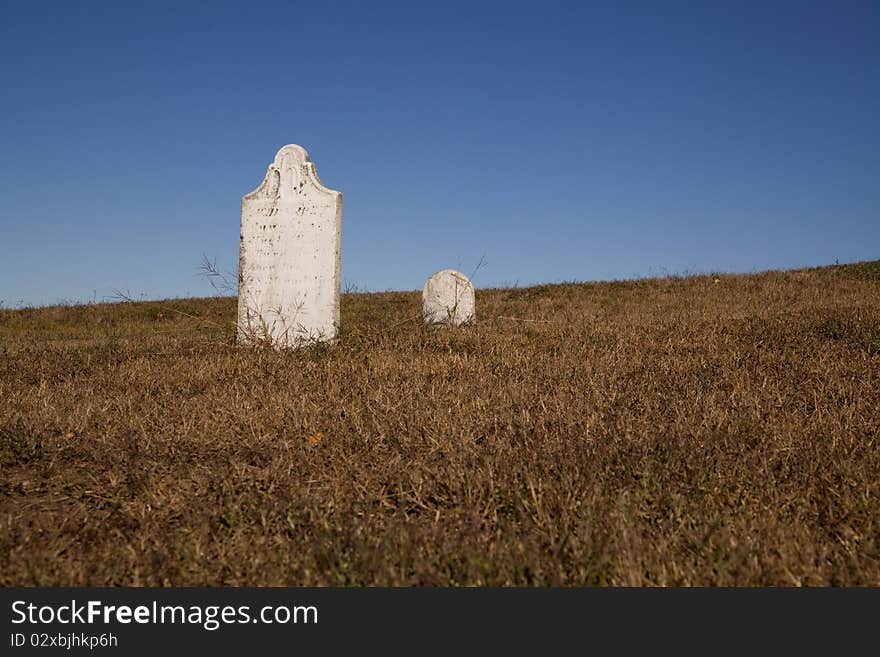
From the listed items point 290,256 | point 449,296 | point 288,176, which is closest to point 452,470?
point 290,256

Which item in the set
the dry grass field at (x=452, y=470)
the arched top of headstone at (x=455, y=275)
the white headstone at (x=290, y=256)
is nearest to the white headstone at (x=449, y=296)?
the arched top of headstone at (x=455, y=275)

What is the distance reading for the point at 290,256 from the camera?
7.91 metres

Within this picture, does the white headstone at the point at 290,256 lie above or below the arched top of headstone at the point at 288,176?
below

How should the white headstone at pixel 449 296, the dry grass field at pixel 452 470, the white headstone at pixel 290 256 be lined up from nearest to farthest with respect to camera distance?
the dry grass field at pixel 452 470 → the white headstone at pixel 290 256 → the white headstone at pixel 449 296

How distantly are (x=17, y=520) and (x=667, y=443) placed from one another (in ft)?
9.73

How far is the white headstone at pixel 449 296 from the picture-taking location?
33.9 feet

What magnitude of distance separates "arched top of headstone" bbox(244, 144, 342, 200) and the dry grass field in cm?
275

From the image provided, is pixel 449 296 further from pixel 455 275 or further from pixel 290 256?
pixel 290 256

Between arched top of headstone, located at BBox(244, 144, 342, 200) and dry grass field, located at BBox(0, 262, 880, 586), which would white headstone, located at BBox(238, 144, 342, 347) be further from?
dry grass field, located at BBox(0, 262, 880, 586)

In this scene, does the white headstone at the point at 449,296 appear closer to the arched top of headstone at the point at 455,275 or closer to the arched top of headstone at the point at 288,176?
the arched top of headstone at the point at 455,275

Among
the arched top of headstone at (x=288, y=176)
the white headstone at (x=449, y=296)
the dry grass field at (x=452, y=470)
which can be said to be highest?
the arched top of headstone at (x=288, y=176)

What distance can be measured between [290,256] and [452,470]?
5507mm

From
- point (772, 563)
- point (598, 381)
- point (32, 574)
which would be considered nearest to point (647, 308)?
point (598, 381)

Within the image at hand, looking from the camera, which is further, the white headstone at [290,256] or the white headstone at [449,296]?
the white headstone at [449,296]
